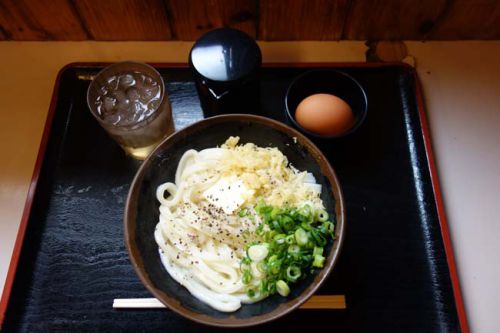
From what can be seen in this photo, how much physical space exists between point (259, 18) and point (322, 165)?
0.90 metres

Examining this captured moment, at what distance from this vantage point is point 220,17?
2.23m

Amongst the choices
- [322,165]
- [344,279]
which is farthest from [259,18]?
[344,279]

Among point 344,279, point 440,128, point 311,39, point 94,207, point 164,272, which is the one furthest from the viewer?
point 311,39

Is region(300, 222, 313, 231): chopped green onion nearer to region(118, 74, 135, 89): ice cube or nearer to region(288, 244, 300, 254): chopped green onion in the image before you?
region(288, 244, 300, 254): chopped green onion

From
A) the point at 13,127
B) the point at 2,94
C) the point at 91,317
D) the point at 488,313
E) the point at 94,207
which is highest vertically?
the point at 2,94

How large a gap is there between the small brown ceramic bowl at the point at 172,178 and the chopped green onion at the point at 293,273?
0.16 feet

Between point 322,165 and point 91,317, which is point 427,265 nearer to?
point 322,165

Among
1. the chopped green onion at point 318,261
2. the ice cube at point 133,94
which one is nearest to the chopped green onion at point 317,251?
the chopped green onion at point 318,261

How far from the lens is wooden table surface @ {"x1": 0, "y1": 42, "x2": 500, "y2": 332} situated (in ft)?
6.29

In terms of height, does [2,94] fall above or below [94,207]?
above

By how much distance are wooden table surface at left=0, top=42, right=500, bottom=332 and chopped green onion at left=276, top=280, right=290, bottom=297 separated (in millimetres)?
774

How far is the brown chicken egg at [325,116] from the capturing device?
192 cm

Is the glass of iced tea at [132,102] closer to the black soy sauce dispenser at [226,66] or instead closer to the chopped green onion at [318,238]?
the black soy sauce dispenser at [226,66]

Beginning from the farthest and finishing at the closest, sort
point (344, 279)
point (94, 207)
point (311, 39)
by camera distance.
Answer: point (311, 39) < point (94, 207) < point (344, 279)
